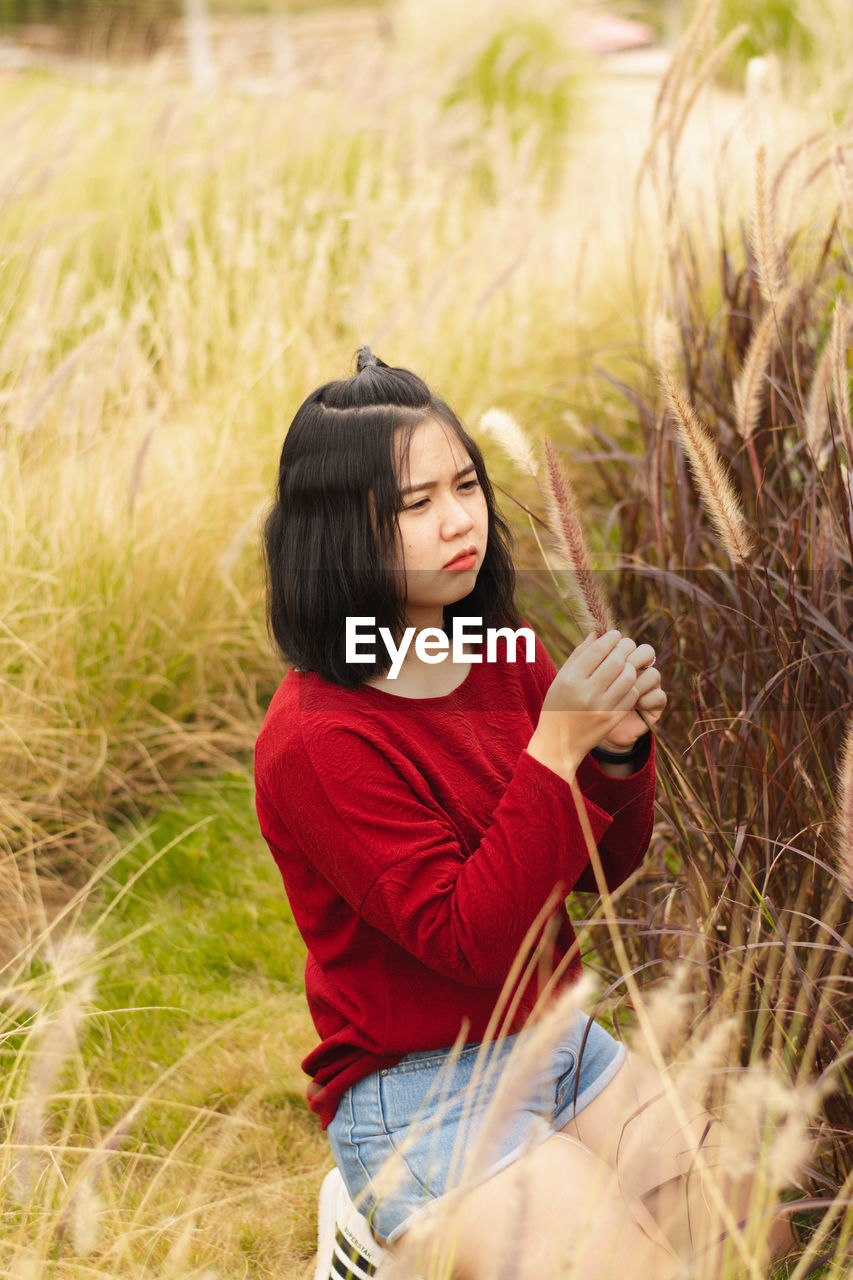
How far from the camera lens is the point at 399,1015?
4.34 feet

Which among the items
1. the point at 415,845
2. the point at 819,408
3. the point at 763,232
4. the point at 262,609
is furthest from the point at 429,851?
the point at 262,609

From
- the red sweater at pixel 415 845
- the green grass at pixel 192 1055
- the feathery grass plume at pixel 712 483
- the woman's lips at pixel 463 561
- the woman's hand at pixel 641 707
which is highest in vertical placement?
the feathery grass plume at pixel 712 483

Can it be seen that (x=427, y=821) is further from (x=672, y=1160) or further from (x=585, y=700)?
(x=672, y=1160)

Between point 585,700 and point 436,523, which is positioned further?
point 436,523

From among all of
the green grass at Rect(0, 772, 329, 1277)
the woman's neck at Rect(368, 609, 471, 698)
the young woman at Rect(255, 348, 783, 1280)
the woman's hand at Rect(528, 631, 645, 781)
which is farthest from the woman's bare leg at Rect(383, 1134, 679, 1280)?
the woman's neck at Rect(368, 609, 471, 698)

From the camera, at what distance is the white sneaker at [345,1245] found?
141cm

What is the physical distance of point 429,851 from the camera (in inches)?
48.9

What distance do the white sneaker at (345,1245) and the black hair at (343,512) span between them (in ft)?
2.16

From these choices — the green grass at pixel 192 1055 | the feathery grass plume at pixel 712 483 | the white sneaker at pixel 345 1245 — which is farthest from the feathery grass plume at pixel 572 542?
the white sneaker at pixel 345 1245

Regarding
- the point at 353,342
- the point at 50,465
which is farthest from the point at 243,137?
the point at 50,465

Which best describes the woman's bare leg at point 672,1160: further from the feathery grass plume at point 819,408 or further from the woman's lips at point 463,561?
the feathery grass plume at point 819,408

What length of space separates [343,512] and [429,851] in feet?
1.28

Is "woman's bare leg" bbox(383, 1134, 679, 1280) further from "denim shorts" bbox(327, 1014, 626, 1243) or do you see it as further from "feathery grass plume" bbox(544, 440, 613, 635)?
"feathery grass plume" bbox(544, 440, 613, 635)

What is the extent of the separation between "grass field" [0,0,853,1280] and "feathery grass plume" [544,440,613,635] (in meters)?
0.09
